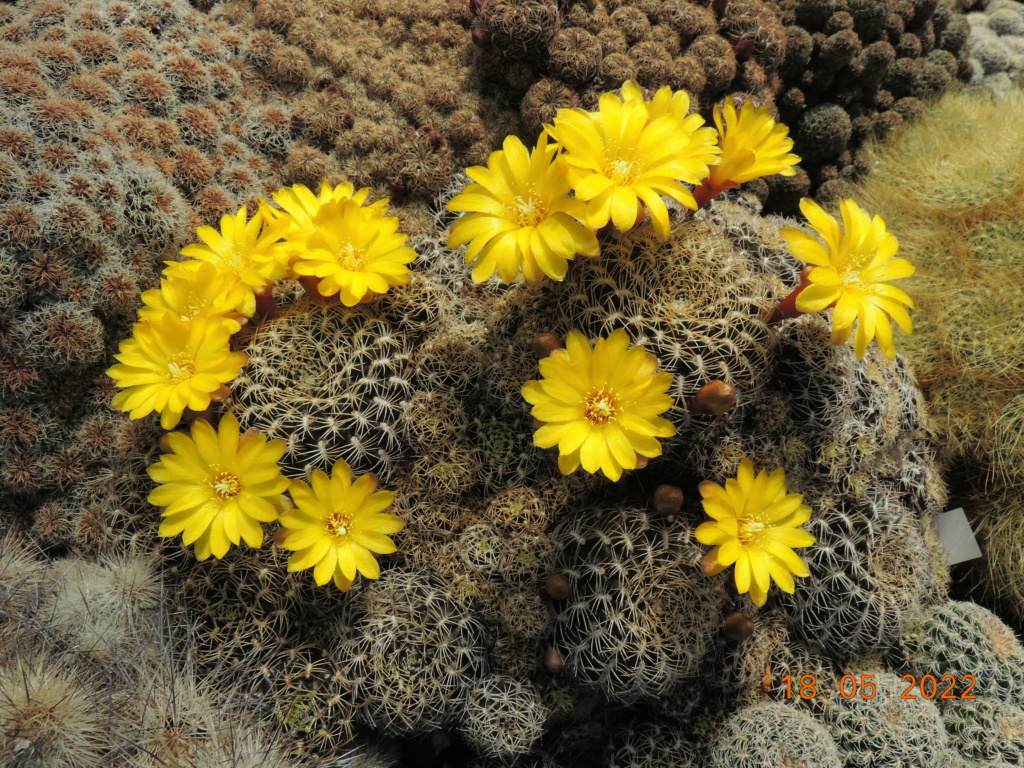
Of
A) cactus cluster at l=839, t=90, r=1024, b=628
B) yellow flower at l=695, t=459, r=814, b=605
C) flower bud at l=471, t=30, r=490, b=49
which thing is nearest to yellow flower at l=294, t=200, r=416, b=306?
yellow flower at l=695, t=459, r=814, b=605

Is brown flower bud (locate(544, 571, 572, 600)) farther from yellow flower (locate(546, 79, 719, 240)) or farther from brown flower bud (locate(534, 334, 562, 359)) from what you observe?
yellow flower (locate(546, 79, 719, 240))

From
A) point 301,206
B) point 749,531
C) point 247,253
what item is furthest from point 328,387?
point 749,531

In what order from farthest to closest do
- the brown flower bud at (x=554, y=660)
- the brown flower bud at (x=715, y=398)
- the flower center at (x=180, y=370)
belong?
the brown flower bud at (x=554, y=660) < the flower center at (x=180, y=370) < the brown flower bud at (x=715, y=398)

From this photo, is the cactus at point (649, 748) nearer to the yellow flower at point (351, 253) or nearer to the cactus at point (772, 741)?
the cactus at point (772, 741)

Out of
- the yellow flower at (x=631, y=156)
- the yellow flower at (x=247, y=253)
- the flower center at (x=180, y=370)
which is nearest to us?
the yellow flower at (x=631, y=156)

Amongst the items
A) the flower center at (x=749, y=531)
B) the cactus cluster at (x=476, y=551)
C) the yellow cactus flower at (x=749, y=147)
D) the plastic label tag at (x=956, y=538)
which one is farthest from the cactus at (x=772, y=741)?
the yellow cactus flower at (x=749, y=147)

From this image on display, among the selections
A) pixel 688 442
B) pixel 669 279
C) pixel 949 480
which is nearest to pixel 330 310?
pixel 669 279

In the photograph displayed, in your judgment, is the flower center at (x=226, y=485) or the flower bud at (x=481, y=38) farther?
the flower bud at (x=481, y=38)
